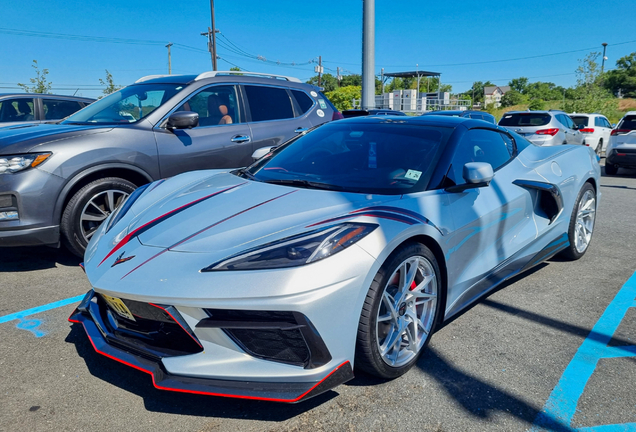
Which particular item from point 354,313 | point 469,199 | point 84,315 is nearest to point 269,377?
point 354,313

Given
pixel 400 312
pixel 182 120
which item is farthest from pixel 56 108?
pixel 400 312

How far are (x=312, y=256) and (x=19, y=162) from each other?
9.94ft

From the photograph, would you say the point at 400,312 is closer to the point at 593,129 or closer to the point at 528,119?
the point at 528,119

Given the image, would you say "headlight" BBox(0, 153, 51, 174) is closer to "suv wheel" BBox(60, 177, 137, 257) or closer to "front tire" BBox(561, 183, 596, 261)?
"suv wheel" BBox(60, 177, 137, 257)

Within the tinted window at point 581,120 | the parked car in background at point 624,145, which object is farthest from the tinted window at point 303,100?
the tinted window at point 581,120

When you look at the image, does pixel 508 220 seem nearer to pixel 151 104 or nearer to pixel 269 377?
pixel 269 377

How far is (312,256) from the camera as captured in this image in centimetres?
216

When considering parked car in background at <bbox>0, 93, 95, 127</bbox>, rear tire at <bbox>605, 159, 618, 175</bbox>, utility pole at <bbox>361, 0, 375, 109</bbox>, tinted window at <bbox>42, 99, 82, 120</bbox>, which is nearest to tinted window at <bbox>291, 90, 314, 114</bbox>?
parked car in background at <bbox>0, 93, 95, 127</bbox>

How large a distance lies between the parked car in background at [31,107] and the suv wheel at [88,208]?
4.91 m

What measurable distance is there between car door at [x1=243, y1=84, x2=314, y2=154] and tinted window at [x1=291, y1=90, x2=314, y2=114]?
29 millimetres

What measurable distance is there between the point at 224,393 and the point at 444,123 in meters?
2.41

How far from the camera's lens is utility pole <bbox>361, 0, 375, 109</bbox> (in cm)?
1192

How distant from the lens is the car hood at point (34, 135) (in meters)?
3.96

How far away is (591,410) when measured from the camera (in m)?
2.30
